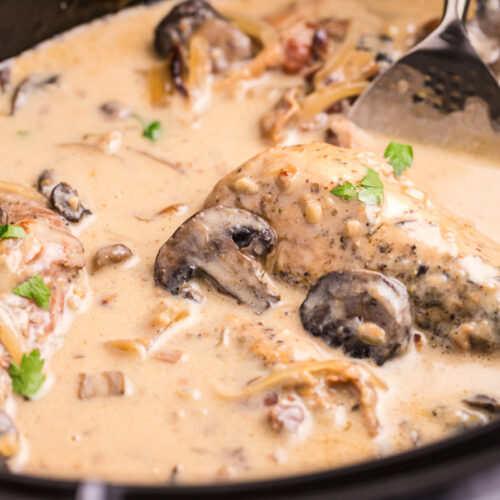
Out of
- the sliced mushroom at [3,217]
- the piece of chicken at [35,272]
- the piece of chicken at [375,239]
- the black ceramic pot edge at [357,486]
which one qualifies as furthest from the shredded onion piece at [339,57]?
the black ceramic pot edge at [357,486]

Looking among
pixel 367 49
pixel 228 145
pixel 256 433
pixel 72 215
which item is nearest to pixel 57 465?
pixel 256 433

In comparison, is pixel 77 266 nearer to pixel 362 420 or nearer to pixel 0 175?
pixel 0 175

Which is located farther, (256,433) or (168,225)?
(168,225)

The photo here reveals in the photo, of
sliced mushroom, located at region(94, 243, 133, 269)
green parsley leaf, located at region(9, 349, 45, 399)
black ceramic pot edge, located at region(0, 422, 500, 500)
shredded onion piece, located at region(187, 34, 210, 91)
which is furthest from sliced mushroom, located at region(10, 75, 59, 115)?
black ceramic pot edge, located at region(0, 422, 500, 500)

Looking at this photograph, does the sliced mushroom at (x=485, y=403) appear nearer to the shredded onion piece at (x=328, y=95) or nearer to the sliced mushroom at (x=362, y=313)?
the sliced mushroom at (x=362, y=313)

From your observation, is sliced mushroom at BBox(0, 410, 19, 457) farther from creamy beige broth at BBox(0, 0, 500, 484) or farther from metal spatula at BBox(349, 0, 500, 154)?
metal spatula at BBox(349, 0, 500, 154)

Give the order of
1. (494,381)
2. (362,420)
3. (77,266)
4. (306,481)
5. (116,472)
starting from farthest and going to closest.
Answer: (77,266)
(494,381)
(362,420)
(116,472)
(306,481)
